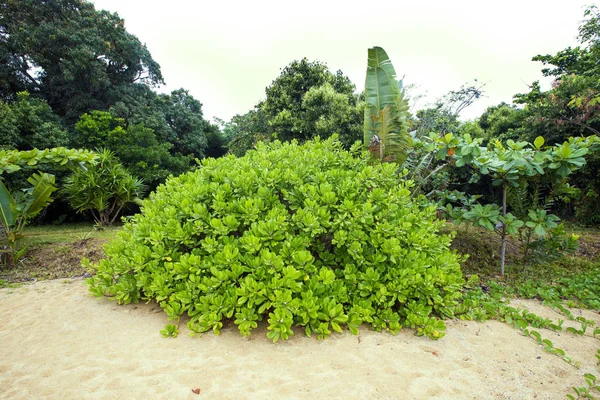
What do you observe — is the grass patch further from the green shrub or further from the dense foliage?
the dense foliage

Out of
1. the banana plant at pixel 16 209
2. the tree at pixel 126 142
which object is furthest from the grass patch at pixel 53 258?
the tree at pixel 126 142

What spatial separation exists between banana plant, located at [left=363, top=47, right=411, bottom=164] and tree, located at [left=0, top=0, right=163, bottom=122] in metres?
12.7

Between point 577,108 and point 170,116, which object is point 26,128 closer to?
point 170,116

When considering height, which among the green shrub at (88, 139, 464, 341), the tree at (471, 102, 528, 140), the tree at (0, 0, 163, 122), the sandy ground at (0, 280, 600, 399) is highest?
the tree at (0, 0, 163, 122)

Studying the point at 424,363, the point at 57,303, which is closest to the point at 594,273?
the point at 424,363

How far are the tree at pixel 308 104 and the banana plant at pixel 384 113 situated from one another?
204 inches

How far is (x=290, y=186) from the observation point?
334cm

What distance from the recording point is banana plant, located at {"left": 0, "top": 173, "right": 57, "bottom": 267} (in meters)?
4.96

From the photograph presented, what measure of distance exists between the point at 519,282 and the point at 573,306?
2.96 ft

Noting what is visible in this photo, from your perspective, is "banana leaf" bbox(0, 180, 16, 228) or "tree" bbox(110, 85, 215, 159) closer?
"banana leaf" bbox(0, 180, 16, 228)

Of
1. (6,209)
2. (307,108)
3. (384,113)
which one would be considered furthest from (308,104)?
(6,209)

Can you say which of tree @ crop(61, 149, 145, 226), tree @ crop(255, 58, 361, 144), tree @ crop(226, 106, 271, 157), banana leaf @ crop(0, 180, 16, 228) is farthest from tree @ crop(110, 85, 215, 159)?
banana leaf @ crop(0, 180, 16, 228)

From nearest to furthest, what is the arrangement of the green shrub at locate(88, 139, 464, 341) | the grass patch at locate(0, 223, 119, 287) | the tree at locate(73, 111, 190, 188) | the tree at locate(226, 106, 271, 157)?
the green shrub at locate(88, 139, 464, 341), the grass patch at locate(0, 223, 119, 287), the tree at locate(73, 111, 190, 188), the tree at locate(226, 106, 271, 157)

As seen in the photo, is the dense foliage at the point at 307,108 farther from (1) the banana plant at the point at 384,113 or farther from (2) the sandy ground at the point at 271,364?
(2) the sandy ground at the point at 271,364
